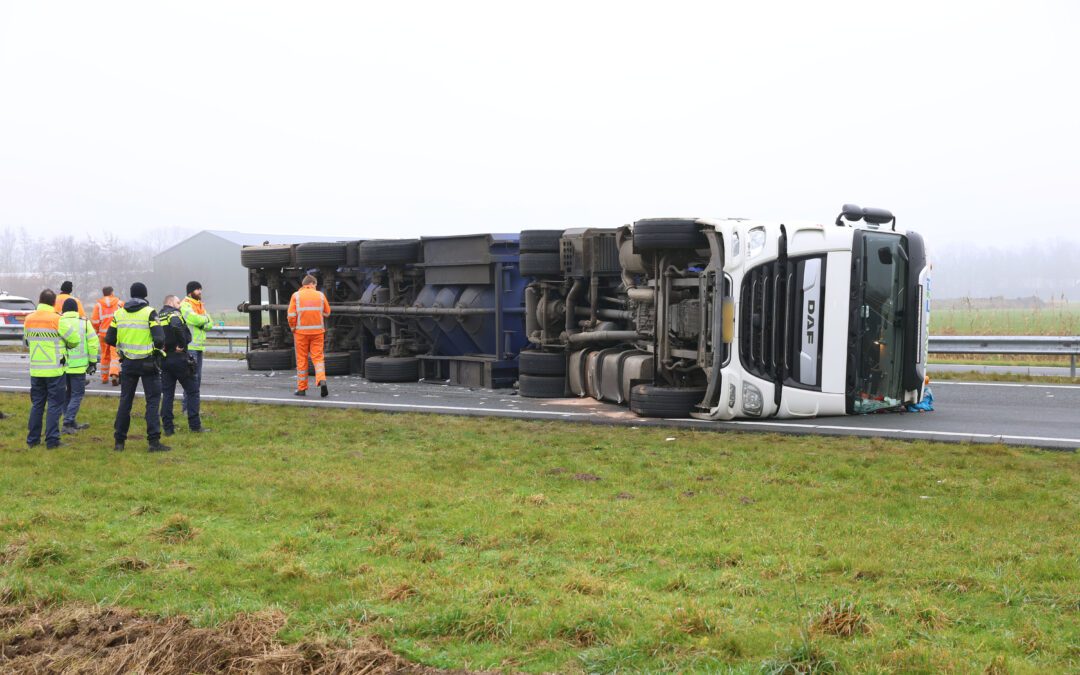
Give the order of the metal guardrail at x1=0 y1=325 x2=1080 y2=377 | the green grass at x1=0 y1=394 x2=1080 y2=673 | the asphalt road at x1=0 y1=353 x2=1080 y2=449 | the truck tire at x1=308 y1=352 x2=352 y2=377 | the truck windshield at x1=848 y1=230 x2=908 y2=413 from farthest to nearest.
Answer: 1. the truck tire at x1=308 y1=352 x2=352 y2=377
2. the metal guardrail at x1=0 y1=325 x2=1080 y2=377
3. the truck windshield at x1=848 y1=230 x2=908 y2=413
4. the asphalt road at x1=0 y1=353 x2=1080 y2=449
5. the green grass at x1=0 y1=394 x2=1080 y2=673

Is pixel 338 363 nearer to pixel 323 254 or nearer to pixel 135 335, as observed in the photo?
pixel 323 254

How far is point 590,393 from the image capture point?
1453 cm

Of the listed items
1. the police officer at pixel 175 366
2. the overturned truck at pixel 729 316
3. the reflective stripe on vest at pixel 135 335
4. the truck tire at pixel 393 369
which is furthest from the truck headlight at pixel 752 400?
the truck tire at pixel 393 369

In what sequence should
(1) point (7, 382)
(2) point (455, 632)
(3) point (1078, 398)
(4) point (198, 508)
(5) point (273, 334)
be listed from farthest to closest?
(5) point (273, 334)
(1) point (7, 382)
(3) point (1078, 398)
(4) point (198, 508)
(2) point (455, 632)

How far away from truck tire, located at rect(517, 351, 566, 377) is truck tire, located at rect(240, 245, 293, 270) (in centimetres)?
700

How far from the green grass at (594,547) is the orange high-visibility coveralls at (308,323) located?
176 inches

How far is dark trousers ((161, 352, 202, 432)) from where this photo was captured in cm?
1173

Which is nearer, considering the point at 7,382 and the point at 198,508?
the point at 198,508

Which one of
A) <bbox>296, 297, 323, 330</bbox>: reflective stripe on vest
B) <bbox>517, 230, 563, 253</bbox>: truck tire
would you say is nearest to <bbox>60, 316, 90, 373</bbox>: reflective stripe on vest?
<bbox>296, 297, 323, 330</bbox>: reflective stripe on vest

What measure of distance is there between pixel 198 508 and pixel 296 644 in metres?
3.39

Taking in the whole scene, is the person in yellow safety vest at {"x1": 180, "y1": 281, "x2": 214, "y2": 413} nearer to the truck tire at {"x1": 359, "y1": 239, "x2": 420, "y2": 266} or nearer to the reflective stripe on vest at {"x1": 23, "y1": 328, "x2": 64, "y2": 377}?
the reflective stripe on vest at {"x1": 23, "y1": 328, "x2": 64, "y2": 377}

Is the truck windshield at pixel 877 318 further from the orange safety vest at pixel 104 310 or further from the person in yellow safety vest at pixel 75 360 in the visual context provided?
the orange safety vest at pixel 104 310

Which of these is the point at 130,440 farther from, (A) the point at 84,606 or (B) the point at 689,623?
(B) the point at 689,623

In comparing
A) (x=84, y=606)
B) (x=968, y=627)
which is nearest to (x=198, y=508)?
(x=84, y=606)
